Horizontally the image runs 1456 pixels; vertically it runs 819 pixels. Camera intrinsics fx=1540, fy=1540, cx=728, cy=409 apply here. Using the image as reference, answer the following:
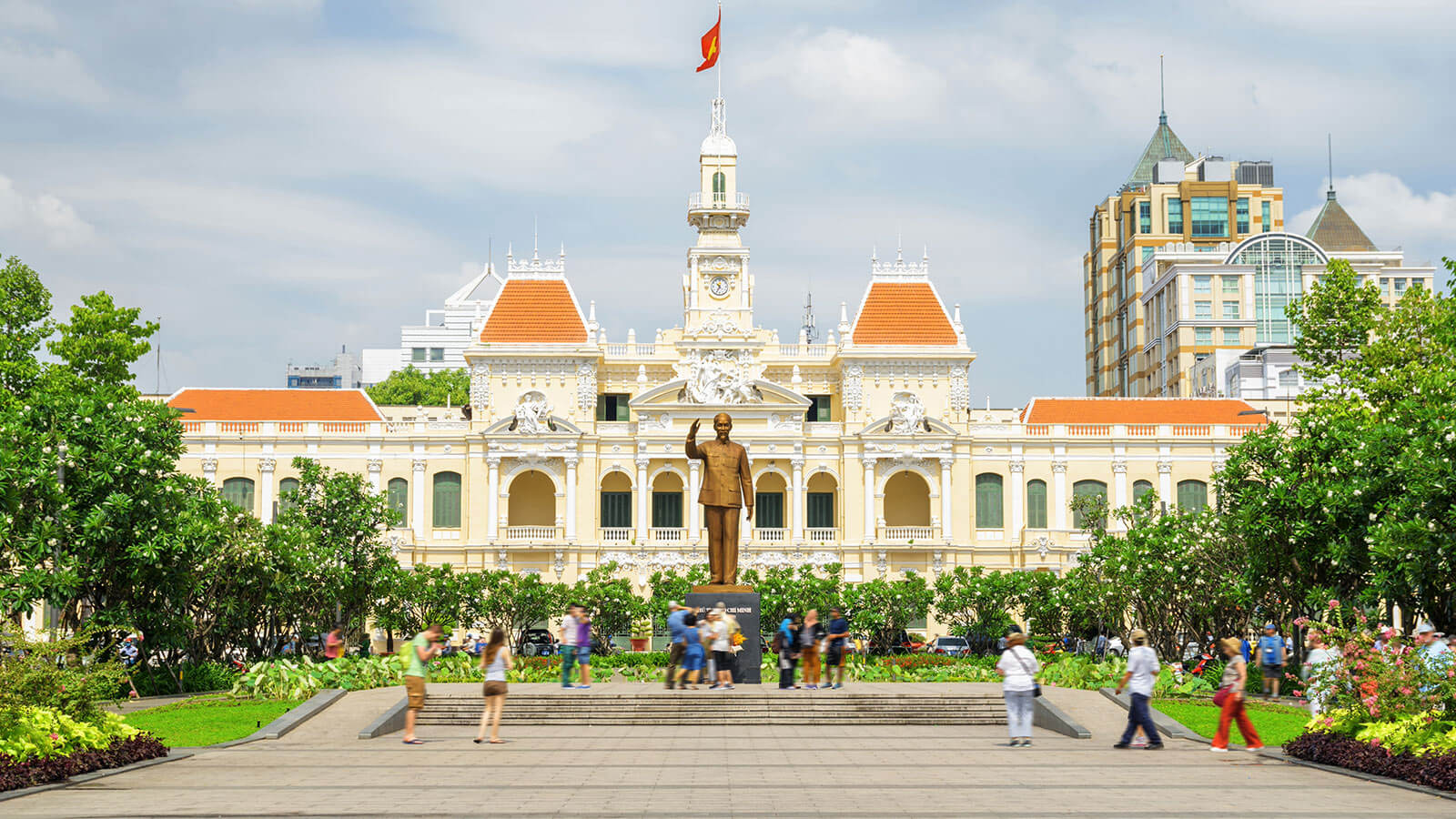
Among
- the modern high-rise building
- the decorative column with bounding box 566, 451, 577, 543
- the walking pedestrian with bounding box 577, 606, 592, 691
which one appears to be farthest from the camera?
the modern high-rise building

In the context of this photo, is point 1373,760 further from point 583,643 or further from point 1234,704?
point 583,643

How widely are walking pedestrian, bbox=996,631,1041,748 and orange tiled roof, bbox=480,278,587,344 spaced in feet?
156

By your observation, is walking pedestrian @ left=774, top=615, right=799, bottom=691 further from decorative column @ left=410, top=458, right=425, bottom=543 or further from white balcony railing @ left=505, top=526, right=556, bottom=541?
decorative column @ left=410, top=458, right=425, bottom=543

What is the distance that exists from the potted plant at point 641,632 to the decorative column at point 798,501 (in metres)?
15.2

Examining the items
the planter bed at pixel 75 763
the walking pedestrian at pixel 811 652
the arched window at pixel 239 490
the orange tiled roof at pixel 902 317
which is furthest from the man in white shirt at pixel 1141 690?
the arched window at pixel 239 490

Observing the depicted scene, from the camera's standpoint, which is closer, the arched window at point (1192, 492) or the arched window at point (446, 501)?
the arched window at point (446, 501)

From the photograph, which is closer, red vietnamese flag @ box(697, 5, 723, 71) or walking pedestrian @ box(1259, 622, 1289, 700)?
walking pedestrian @ box(1259, 622, 1289, 700)

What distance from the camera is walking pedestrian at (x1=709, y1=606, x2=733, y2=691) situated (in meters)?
26.9

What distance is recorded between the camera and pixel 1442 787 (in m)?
16.7

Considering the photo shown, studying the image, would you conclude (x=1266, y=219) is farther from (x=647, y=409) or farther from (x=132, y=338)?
(x=132, y=338)

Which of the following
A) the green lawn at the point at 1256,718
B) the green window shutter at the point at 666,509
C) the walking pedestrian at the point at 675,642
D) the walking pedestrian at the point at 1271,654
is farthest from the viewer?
the green window shutter at the point at 666,509

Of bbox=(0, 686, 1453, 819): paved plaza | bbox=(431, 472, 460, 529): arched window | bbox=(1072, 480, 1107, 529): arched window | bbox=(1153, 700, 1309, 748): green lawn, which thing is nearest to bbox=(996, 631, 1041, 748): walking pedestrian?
bbox=(0, 686, 1453, 819): paved plaza

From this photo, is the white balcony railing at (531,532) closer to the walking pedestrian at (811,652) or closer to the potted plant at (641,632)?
the potted plant at (641,632)

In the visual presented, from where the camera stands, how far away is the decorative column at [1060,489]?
67.2m
